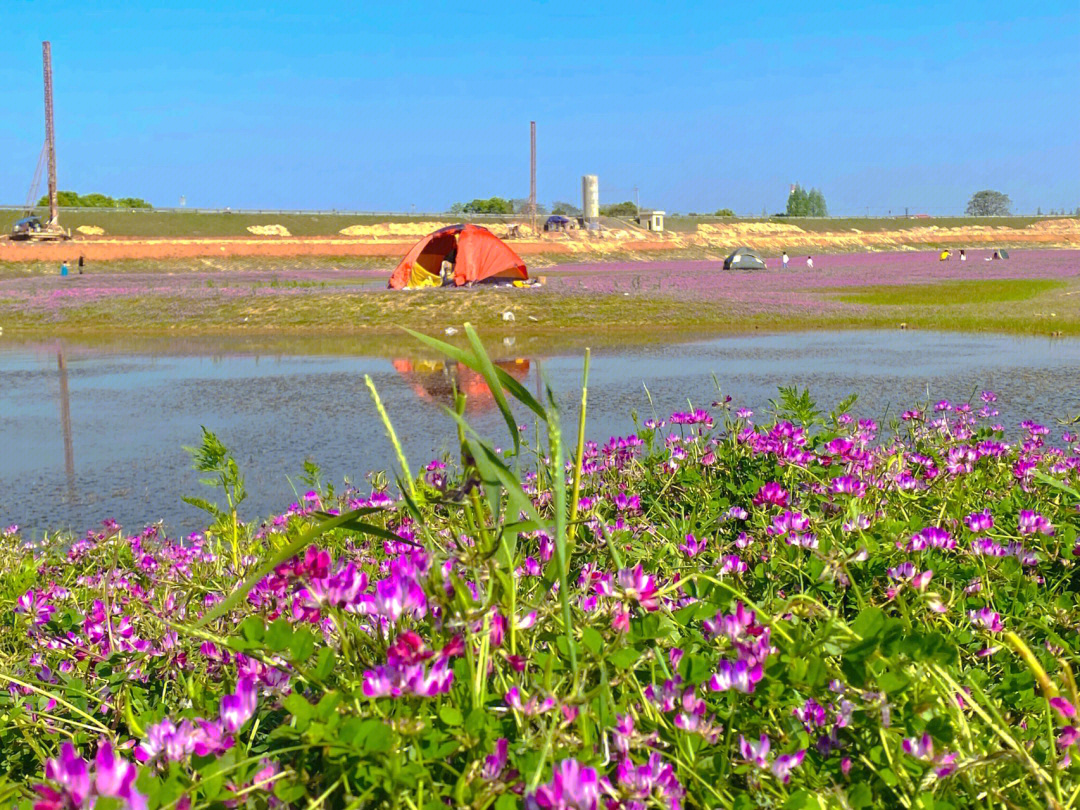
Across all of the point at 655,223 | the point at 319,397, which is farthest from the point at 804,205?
the point at 319,397

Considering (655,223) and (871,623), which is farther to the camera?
(655,223)

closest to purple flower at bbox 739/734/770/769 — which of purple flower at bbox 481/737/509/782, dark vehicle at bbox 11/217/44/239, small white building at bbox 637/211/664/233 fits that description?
purple flower at bbox 481/737/509/782

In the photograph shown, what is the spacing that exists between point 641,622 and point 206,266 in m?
46.4

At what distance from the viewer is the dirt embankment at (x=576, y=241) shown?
46812mm

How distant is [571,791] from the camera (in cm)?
109

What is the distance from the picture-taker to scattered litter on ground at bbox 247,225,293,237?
5972 cm

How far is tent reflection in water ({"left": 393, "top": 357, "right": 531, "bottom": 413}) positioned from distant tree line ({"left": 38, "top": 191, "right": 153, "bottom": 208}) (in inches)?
2572

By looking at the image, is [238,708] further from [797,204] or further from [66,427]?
[797,204]

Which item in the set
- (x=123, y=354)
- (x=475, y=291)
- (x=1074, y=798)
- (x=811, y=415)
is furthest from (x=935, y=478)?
(x=475, y=291)

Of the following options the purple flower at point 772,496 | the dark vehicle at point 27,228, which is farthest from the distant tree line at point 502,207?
the purple flower at point 772,496

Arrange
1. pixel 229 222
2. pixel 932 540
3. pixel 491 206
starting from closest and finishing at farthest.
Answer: pixel 932 540, pixel 229 222, pixel 491 206

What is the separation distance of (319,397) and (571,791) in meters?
9.96

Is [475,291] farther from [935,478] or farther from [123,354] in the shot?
[935,478]

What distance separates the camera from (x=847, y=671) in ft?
4.61
